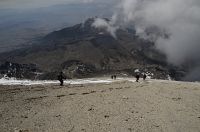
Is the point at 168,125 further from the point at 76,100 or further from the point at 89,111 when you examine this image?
the point at 76,100

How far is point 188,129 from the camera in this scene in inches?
1020

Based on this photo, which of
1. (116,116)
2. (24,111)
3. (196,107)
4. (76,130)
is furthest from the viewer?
(196,107)

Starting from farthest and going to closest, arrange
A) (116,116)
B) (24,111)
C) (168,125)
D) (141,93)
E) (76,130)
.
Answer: (141,93) < (24,111) < (116,116) < (168,125) < (76,130)

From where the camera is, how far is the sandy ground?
84.3 ft

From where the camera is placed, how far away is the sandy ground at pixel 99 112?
84.3 ft

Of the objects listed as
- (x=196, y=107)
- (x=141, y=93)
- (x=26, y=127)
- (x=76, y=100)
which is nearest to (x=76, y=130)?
(x=26, y=127)

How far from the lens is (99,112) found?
29984 mm

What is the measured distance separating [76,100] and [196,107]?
12.5 m

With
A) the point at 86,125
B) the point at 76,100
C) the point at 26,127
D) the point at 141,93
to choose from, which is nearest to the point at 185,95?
the point at 141,93

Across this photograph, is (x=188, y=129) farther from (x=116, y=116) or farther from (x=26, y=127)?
(x=26, y=127)

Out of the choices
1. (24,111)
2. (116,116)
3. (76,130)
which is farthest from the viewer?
(24,111)

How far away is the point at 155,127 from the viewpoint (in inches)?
1026

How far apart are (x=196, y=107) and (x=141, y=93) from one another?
345 inches

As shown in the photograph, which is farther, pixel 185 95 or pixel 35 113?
pixel 185 95
